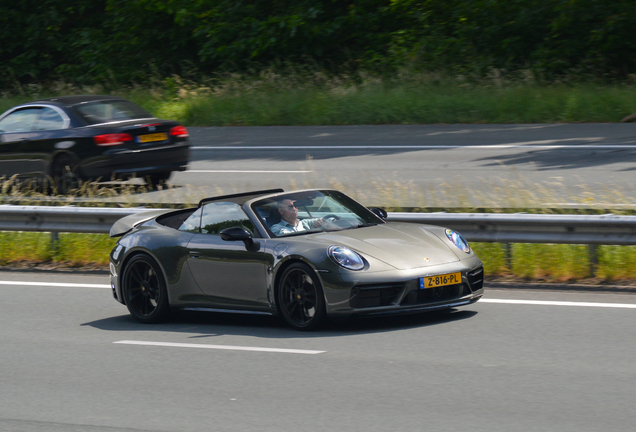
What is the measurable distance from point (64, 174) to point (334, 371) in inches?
373

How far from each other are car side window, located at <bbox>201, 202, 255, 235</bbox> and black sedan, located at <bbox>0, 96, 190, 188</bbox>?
642 cm

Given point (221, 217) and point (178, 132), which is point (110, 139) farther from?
point (221, 217)

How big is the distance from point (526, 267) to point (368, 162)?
7501 mm

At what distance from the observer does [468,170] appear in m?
15.4

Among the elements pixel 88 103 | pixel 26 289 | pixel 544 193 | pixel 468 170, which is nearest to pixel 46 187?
pixel 88 103

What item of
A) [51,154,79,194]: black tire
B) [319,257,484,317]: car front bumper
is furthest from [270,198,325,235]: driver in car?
[51,154,79,194]: black tire

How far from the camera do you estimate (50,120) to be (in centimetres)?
1498

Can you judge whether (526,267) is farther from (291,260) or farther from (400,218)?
(291,260)

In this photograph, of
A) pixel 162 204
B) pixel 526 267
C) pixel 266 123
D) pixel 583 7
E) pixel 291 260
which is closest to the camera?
pixel 291 260

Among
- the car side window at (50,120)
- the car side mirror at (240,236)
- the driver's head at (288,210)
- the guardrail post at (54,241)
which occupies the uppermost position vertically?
the car side window at (50,120)

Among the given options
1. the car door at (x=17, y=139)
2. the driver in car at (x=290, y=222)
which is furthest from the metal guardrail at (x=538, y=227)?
the car door at (x=17, y=139)

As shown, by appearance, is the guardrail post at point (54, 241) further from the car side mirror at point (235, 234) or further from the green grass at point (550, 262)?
the car side mirror at point (235, 234)

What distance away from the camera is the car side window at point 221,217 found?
320 inches

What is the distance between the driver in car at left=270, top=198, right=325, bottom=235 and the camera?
314 inches
